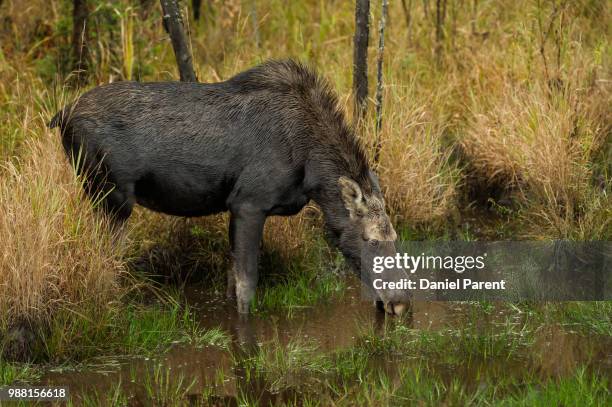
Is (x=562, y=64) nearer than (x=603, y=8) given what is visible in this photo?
Yes

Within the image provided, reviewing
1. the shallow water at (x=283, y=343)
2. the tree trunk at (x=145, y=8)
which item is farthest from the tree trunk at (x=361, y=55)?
the tree trunk at (x=145, y=8)

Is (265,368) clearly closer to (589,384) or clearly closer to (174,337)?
(174,337)

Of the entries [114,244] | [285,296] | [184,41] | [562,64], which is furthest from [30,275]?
[562,64]

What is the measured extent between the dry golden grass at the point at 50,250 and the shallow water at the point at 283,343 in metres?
0.47

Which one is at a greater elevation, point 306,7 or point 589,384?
point 306,7

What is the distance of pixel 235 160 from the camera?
7.88 m

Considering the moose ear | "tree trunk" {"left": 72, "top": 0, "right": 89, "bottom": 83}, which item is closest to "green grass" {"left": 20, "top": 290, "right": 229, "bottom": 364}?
the moose ear

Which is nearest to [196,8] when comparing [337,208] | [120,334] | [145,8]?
[145,8]

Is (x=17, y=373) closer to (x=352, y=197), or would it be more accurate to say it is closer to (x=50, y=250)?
(x=50, y=250)

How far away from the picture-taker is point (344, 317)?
805 centimetres

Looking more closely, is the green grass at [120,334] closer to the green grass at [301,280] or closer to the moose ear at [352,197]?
the green grass at [301,280]

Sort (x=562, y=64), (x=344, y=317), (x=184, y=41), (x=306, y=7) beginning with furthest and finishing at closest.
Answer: (x=306, y=7)
(x=562, y=64)
(x=184, y=41)
(x=344, y=317)

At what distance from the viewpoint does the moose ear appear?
785cm

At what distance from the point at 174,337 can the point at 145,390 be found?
914mm
